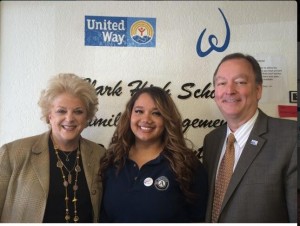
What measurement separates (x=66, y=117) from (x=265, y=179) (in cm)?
91

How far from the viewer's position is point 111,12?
4.76ft

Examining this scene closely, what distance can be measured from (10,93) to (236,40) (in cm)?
116

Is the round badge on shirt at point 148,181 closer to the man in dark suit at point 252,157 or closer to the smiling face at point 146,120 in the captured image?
the smiling face at point 146,120

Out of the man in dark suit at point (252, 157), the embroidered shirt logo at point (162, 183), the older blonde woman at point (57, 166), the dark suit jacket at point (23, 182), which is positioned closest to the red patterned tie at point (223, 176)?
the man in dark suit at point (252, 157)

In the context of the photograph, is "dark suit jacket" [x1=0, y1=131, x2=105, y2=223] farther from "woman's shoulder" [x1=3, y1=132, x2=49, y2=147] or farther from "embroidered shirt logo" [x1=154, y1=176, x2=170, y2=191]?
"embroidered shirt logo" [x1=154, y1=176, x2=170, y2=191]

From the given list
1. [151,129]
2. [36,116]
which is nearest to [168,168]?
[151,129]

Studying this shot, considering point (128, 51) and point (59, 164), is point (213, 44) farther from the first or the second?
point (59, 164)

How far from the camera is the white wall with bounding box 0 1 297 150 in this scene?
1.42m

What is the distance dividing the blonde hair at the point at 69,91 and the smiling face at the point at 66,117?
2cm

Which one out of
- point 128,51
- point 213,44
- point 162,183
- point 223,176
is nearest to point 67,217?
point 162,183

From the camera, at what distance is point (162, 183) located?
1.28 metres

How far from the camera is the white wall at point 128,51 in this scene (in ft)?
4.65

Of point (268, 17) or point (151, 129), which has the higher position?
point (268, 17)

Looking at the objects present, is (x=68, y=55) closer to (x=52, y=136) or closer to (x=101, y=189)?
(x=52, y=136)
